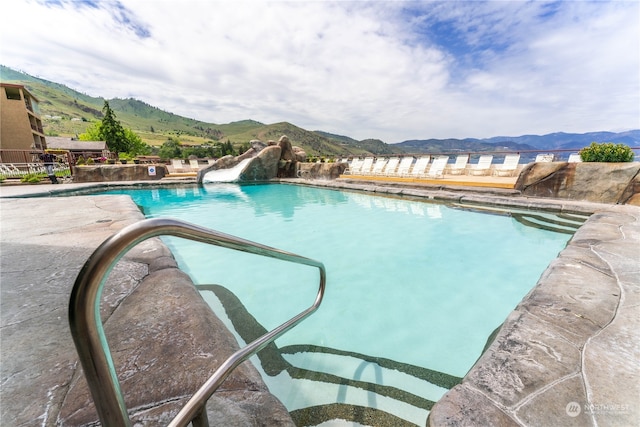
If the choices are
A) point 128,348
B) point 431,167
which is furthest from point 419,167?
point 128,348

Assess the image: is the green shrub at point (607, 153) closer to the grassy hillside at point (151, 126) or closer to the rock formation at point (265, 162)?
the rock formation at point (265, 162)

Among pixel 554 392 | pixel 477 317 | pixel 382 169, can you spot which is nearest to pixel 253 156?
pixel 382 169

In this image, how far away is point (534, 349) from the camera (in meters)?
1.50

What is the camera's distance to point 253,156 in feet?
51.9

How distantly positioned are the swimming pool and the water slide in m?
8.57

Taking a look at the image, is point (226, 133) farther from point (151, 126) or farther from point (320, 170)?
point (320, 170)

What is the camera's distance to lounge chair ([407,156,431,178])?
11312mm

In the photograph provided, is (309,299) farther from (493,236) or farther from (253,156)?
(253,156)

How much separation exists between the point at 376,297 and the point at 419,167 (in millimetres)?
9658

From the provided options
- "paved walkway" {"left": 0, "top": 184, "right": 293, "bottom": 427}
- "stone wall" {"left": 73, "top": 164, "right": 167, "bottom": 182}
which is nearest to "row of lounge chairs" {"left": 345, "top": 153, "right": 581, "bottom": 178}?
"paved walkway" {"left": 0, "top": 184, "right": 293, "bottom": 427}

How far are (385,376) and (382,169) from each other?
1191 centimetres

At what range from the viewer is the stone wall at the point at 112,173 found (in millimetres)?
13180

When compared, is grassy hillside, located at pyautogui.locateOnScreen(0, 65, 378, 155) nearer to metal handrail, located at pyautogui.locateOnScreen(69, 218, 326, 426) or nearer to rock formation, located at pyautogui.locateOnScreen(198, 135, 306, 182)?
rock formation, located at pyautogui.locateOnScreen(198, 135, 306, 182)

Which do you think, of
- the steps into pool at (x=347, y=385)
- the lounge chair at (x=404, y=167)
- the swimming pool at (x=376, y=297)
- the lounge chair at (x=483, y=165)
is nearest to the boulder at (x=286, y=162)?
the lounge chair at (x=404, y=167)
